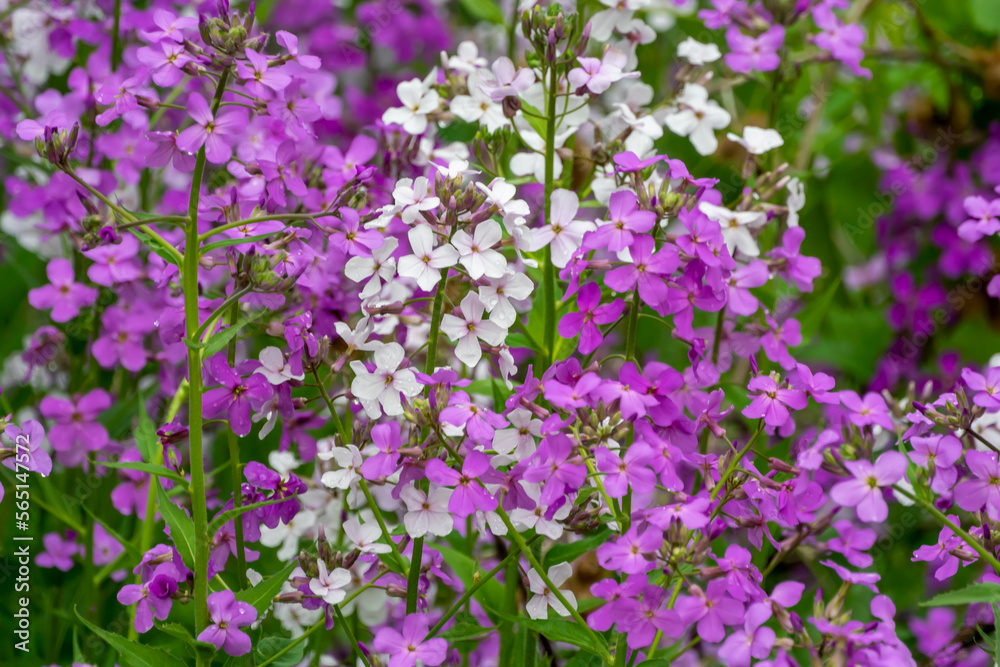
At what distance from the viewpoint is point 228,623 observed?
107 centimetres

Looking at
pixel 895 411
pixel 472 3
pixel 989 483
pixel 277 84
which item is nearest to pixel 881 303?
pixel 895 411

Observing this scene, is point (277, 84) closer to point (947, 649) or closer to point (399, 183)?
point (399, 183)

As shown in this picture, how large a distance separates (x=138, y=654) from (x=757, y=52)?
1.27 metres

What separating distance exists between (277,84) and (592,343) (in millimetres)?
464

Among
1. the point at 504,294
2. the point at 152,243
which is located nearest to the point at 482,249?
the point at 504,294

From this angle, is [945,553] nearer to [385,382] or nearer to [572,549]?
[572,549]

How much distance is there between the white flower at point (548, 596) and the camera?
1.17 m

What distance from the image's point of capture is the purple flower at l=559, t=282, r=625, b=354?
3.70 ft

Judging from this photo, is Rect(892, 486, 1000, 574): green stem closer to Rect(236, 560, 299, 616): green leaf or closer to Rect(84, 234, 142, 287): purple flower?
Rect(236, 560, 299, 616): green leaf

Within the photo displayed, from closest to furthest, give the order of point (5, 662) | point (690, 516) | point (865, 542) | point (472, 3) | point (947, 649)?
point (690, 516), point (865, 542), point (947, 649), point (5, 662), point (472, 3)

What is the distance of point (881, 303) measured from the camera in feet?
Answer: 8.39

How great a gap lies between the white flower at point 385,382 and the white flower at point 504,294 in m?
0.11

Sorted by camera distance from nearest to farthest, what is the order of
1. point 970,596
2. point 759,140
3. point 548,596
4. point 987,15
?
1. point 970,596
2. point 548,596
3. point 759,140
4. point 987,15

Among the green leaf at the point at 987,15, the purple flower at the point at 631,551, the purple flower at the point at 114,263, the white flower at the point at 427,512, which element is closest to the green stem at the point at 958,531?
the purple flower at the point at 631,551
